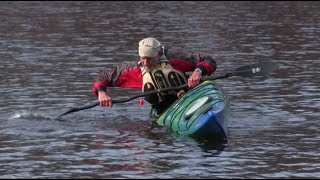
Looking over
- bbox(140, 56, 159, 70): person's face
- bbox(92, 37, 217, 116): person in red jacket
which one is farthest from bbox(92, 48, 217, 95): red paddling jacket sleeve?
bbox(140, 56, 159, 70): person's face

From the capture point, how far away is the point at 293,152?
1467cm

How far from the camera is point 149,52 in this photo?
16391 millimetres

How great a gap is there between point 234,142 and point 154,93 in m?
2.23

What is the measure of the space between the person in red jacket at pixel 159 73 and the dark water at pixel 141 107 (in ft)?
2.25

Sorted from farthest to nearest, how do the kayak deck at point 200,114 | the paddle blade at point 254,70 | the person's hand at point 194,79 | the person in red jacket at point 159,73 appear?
1. the paddle blade at point 254,70
2. the person in red jacket at point 159,73
3. the person's hand at point 194,79
4. the kayak deck at point 200,114

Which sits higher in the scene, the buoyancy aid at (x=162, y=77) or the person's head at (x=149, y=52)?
the person's head at (x=149, y=52)

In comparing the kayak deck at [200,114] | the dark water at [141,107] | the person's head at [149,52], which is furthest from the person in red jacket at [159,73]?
the dark water at [141,107]

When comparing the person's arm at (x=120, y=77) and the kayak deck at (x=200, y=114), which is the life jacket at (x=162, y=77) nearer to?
the person's arm at (x=120, y=77)

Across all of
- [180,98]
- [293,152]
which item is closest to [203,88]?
[180,98]

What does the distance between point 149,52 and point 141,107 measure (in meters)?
3.67

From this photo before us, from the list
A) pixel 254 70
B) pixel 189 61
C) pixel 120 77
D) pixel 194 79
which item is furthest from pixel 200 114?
pixel 254 70

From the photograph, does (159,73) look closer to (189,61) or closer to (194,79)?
(189,61)

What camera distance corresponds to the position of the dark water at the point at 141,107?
1380 centimetres

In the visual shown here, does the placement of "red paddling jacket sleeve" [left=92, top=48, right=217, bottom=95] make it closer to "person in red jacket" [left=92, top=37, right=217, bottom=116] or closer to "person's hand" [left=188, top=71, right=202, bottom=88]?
"person in red jacket" [left=92, top=37, right=217, bottom=116]
